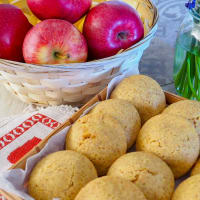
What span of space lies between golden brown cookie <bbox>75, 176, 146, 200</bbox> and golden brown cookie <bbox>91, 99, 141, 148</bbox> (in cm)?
14

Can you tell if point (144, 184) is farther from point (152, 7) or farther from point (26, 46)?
point (152, 7)

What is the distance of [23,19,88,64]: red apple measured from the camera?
614 mm

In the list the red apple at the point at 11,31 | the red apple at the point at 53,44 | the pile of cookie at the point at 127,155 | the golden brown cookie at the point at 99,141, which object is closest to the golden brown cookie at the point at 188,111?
the pile of cookie at the point at 127,155

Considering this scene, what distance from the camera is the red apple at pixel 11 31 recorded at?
651 millimetres

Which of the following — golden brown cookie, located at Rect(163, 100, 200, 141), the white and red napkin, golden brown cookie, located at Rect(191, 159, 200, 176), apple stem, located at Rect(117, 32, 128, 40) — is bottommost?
the white and red napkin

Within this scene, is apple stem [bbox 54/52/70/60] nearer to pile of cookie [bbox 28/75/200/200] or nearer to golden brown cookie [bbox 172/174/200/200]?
pile of cookie [bbox 28/75/200/200]

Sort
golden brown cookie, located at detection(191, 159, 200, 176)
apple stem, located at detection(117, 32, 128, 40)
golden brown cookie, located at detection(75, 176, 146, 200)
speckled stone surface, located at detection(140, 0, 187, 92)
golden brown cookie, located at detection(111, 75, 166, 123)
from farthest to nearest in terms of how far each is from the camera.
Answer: speckled stone surface, located at detection(140, 0, 187, 92) < apple stem, located at detection(117, 32, 128, 40) < golden brown cookie, located at detection(111, 75, 166, 123) < golden brown cookie, located at detection(191, 159, 200, 176) < golden brown cookie, located at detection(75, 176, 146, 200)

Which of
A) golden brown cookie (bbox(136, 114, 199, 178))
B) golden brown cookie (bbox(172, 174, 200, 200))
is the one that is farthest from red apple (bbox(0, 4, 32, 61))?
golden brown cookie (bbox(172, 174, 200, 200))

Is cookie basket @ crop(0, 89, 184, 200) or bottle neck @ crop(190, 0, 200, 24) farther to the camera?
bottle neck @ crop(190, 0, 200, 24)

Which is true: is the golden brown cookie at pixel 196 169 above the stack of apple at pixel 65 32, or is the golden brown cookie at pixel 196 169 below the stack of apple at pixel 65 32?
below

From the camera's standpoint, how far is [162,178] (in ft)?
1.43

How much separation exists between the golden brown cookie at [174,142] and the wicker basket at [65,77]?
183mm

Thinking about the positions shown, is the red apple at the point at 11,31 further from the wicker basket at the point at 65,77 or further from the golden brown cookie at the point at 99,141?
the golden brown cookie at the point at 99,141

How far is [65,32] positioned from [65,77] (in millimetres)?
94
